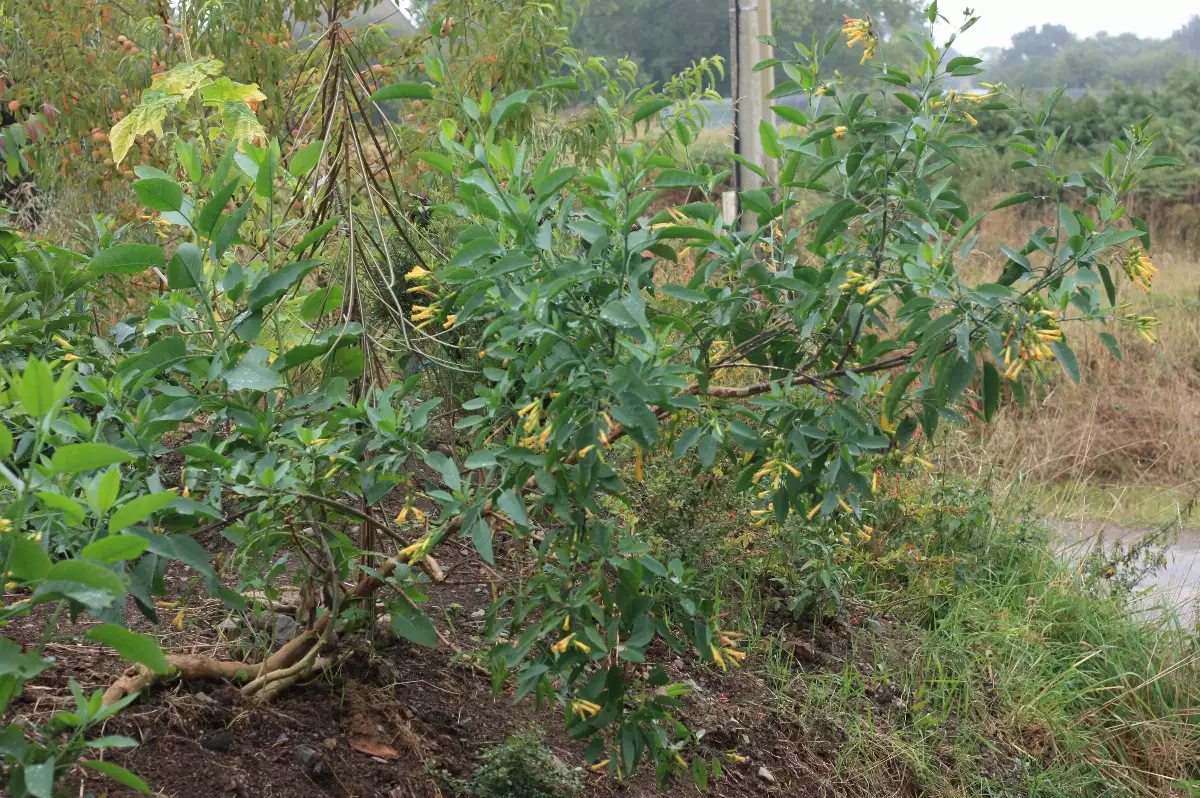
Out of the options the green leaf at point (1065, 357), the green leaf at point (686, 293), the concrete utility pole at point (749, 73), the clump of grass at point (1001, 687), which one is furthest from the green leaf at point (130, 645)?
the concrete utility pole at point (749, 73)

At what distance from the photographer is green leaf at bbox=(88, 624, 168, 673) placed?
128 cm

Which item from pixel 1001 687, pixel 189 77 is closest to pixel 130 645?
pixel 189 77

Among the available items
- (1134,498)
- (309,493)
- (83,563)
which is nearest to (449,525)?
(309,493)

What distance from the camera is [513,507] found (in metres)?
1.68

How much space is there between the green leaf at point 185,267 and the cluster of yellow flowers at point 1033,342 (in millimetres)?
1341

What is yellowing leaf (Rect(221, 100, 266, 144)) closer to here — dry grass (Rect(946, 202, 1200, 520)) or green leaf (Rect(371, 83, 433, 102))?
green leaf (Rect(371, 83, 433, 102))

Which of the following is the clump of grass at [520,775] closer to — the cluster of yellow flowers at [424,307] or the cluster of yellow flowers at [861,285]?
the cluster of yellow flowers at [424,307]

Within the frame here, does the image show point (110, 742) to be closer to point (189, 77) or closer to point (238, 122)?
point (238, 122)

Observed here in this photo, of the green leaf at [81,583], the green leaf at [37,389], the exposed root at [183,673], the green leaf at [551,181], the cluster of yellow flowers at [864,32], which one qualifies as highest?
the cluster of yellow flowers at [864,32]

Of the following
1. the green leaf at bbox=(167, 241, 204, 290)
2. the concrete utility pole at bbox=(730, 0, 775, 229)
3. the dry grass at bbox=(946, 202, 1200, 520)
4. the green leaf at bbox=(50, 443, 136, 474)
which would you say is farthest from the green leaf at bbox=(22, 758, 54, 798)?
the concrete utility pole at bbox=(730, 0, 775, 229)

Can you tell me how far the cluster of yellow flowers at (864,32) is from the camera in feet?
6.58

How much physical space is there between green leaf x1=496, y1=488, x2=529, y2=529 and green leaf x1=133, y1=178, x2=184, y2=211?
0.77 m

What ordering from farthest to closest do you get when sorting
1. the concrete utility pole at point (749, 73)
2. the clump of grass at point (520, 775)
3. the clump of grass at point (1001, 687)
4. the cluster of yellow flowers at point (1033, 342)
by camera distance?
1. the concrete utility pole at point (749, 73)
2. the clump of grass at point (1001, 687)
3. the clump of grass at point (520, 775)
4. the cluster of yellow flowers at point (1033, 342)

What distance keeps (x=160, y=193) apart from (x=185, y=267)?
0.16 m
